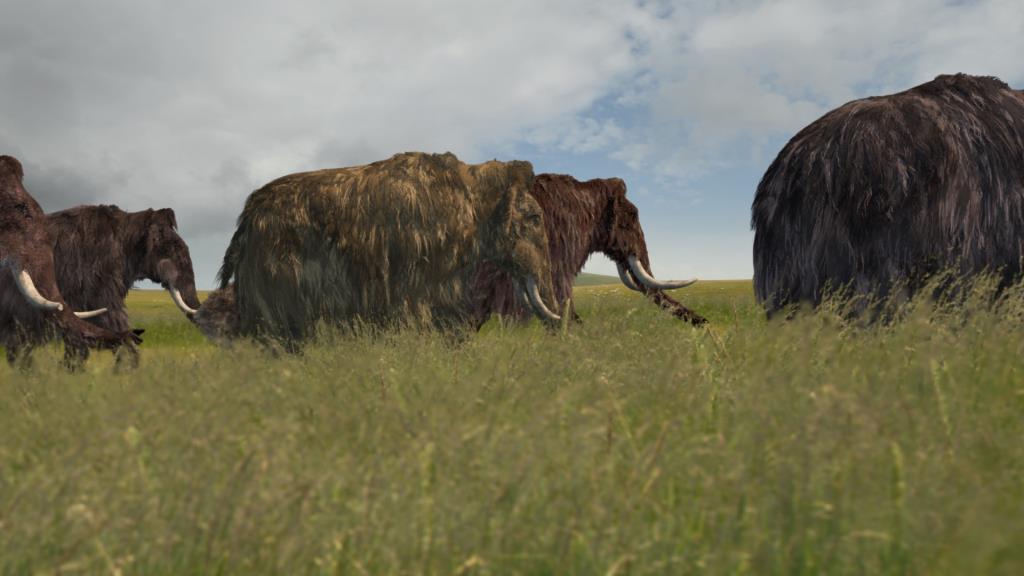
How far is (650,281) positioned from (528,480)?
22.4 feet

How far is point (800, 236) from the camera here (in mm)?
4699

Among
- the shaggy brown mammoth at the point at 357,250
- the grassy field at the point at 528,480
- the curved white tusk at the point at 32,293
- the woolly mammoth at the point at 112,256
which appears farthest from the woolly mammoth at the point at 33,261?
the grassy field at the point at 528,480

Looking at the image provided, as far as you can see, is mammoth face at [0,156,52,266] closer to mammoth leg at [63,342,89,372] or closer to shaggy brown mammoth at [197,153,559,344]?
mammoth leg at [63,342,89,372]

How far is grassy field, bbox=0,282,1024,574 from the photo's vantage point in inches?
67.3

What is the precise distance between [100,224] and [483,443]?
25.7ft

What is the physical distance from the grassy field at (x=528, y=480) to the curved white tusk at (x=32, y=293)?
250 centimetres

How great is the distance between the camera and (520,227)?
5.36m

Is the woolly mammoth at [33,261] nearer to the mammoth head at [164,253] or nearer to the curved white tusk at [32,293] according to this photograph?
the curved white tusk at [32,293]

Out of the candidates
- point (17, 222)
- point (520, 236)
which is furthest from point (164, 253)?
point (520, 236)

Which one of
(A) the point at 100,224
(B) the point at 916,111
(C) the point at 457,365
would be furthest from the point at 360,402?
(A) the point at 100,224

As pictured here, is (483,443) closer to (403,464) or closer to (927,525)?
(403,464)

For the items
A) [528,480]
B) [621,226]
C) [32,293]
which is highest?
[621,226]

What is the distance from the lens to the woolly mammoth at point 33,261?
5.29m

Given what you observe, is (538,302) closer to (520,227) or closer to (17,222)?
(520,227)
